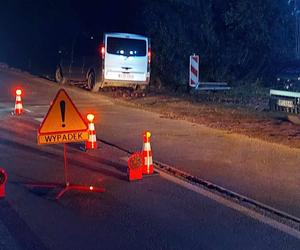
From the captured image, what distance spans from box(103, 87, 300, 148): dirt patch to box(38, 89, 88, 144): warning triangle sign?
15.6ft

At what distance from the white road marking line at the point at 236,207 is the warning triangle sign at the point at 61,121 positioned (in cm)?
160

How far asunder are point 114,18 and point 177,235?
25776 mm

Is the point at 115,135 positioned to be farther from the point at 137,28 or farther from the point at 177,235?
the point at 137,28

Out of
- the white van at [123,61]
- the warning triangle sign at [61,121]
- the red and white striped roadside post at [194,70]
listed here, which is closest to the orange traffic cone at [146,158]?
the warning triangle sign at [61,121]

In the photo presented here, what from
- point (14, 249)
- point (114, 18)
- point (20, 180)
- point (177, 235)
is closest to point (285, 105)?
point (20, 180)

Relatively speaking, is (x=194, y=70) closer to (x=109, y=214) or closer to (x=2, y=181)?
(x=2, y=181)

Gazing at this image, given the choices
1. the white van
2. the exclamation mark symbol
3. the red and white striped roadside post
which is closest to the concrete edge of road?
the exclamation mark symbol

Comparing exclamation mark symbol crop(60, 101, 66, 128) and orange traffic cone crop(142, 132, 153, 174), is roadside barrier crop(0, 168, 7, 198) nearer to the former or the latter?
exclamation mark symbol crop(60, 101, 66, 128)

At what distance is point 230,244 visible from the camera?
5.80m

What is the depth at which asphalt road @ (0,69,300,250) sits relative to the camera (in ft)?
19.2

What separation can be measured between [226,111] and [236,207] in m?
9.16

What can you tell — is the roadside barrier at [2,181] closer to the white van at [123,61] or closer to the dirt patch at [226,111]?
the dirt patch at [226,111]

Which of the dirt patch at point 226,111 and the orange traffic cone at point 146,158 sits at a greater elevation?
the dirt patch at point 226,111

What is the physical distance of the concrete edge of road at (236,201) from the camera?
21.4ft
